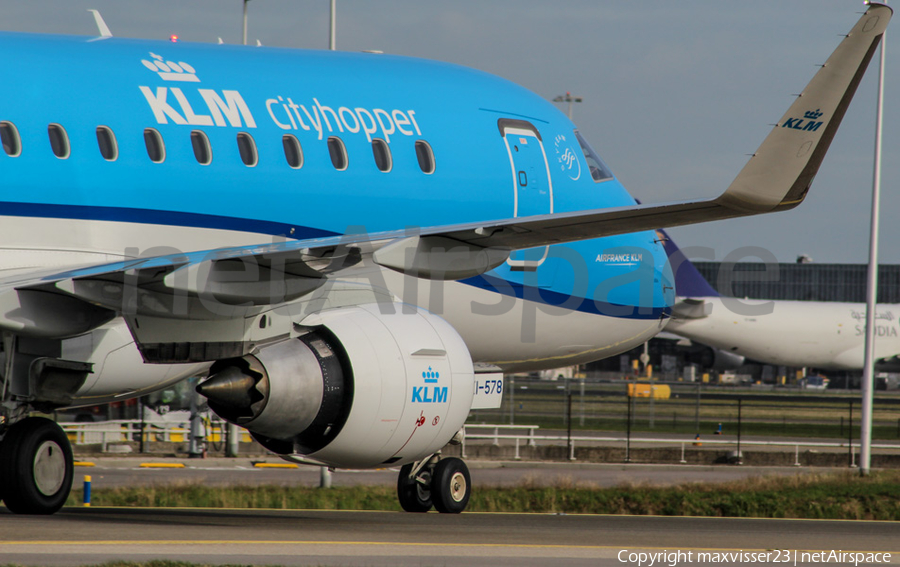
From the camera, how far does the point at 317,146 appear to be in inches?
498

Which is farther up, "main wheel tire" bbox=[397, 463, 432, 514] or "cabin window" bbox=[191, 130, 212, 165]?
"cabin window" bbox=[191, 130, 212, 165]

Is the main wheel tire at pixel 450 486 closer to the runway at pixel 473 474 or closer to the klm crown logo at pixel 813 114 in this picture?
the klm crown logo at pixel 813 114

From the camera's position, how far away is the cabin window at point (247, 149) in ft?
39.7

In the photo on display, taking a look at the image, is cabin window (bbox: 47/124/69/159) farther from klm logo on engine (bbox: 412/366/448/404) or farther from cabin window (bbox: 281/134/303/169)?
klm logo on engine (bbox: 412/366/448/404)

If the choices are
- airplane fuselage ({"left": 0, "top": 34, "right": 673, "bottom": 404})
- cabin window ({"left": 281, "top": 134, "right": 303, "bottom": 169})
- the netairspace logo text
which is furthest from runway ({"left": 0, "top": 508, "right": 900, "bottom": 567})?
cabin window ({"left": 281, "top": 134, "right": 303, "bottom": 169})

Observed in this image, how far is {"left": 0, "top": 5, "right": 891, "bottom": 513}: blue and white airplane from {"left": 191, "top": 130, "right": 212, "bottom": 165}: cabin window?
0.03 m

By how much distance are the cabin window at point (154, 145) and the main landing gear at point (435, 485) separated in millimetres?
4841

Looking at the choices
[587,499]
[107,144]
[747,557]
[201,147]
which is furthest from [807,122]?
[587,499]

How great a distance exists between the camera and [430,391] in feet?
35.3

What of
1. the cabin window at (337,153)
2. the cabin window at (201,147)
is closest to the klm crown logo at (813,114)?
the cabin window at (337,153)

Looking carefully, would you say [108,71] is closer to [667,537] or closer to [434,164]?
[434,164]

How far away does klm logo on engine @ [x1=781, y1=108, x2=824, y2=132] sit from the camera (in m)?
8.18

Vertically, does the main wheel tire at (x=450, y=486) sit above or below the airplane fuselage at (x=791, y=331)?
below

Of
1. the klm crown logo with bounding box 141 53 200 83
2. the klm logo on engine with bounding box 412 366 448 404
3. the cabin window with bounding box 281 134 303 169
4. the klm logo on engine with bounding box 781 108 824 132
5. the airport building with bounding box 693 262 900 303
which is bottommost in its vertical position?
the klm logo on engine with bounding box 412 366 448 404
